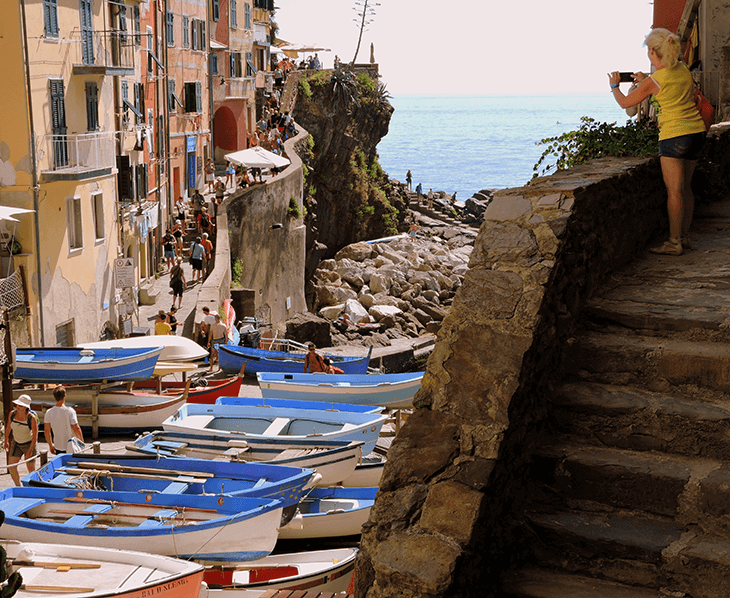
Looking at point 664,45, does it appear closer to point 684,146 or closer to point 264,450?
point 684,146

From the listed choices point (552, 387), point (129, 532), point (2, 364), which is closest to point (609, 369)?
point (552, 387)

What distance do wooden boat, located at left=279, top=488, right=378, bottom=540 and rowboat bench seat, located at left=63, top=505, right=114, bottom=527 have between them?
225cm

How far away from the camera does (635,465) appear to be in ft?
12.8

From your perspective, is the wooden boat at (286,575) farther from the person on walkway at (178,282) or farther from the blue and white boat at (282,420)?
the person on walkway at (178,282)

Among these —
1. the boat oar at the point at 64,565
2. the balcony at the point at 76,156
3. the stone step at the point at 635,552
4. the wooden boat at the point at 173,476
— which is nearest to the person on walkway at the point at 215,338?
the balcony at the point at 76,156

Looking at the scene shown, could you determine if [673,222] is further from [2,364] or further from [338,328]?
[338,328]

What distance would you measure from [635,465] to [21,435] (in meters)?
9.76

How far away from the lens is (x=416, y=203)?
250 feet

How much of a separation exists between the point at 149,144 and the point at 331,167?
28.5 metres

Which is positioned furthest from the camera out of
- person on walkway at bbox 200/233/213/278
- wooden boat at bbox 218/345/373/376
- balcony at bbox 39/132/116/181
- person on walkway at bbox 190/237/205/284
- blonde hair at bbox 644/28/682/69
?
person on walkway at bbox 200/233/213/278

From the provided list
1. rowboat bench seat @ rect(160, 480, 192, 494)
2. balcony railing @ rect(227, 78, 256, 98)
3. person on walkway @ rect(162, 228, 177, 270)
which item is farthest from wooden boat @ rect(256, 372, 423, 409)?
balcony railing @ rect(227, 78, 256, 98)

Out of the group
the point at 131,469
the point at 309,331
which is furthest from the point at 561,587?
the point at 309,331

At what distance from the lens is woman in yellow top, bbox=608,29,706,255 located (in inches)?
236

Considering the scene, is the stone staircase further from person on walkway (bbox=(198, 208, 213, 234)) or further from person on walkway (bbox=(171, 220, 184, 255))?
person on walkway (bbox=(198, 208, 213, 234))
